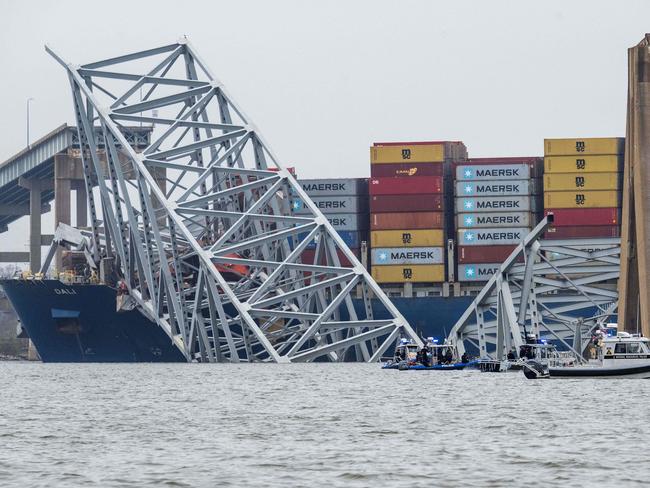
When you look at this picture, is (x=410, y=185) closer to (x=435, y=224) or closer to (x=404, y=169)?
(x=404, y=169)

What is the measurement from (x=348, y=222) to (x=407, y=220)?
4.66 m

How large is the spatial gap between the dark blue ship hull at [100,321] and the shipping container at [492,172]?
8783mm

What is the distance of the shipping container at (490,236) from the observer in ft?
390

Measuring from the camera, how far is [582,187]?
117 m

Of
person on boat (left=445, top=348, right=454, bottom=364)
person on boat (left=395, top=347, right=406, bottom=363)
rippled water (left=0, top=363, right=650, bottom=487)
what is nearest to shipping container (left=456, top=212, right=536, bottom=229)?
person on boat (left=445, top=348, right=454, bottom=364)

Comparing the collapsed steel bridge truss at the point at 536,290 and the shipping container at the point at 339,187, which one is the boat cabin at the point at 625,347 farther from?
the shipping container at the point at 339,187

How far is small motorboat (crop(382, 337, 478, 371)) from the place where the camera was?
96.4 metres

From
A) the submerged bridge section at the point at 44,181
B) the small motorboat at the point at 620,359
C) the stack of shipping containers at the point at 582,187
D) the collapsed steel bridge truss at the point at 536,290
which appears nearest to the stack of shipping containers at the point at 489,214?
the stack of shipping containers at the point at 582,187

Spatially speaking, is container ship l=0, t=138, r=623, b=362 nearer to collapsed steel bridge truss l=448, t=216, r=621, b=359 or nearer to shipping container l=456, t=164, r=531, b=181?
shipping container l=456, t=164, r=531, b=181

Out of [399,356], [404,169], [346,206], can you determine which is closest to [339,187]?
[346,206]

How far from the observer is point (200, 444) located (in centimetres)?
4388

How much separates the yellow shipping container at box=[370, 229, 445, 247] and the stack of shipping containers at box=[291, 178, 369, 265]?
9.23 ft

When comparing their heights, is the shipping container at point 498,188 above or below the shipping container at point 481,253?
above

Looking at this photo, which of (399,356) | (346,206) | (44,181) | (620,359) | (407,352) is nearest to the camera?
(620,359)
